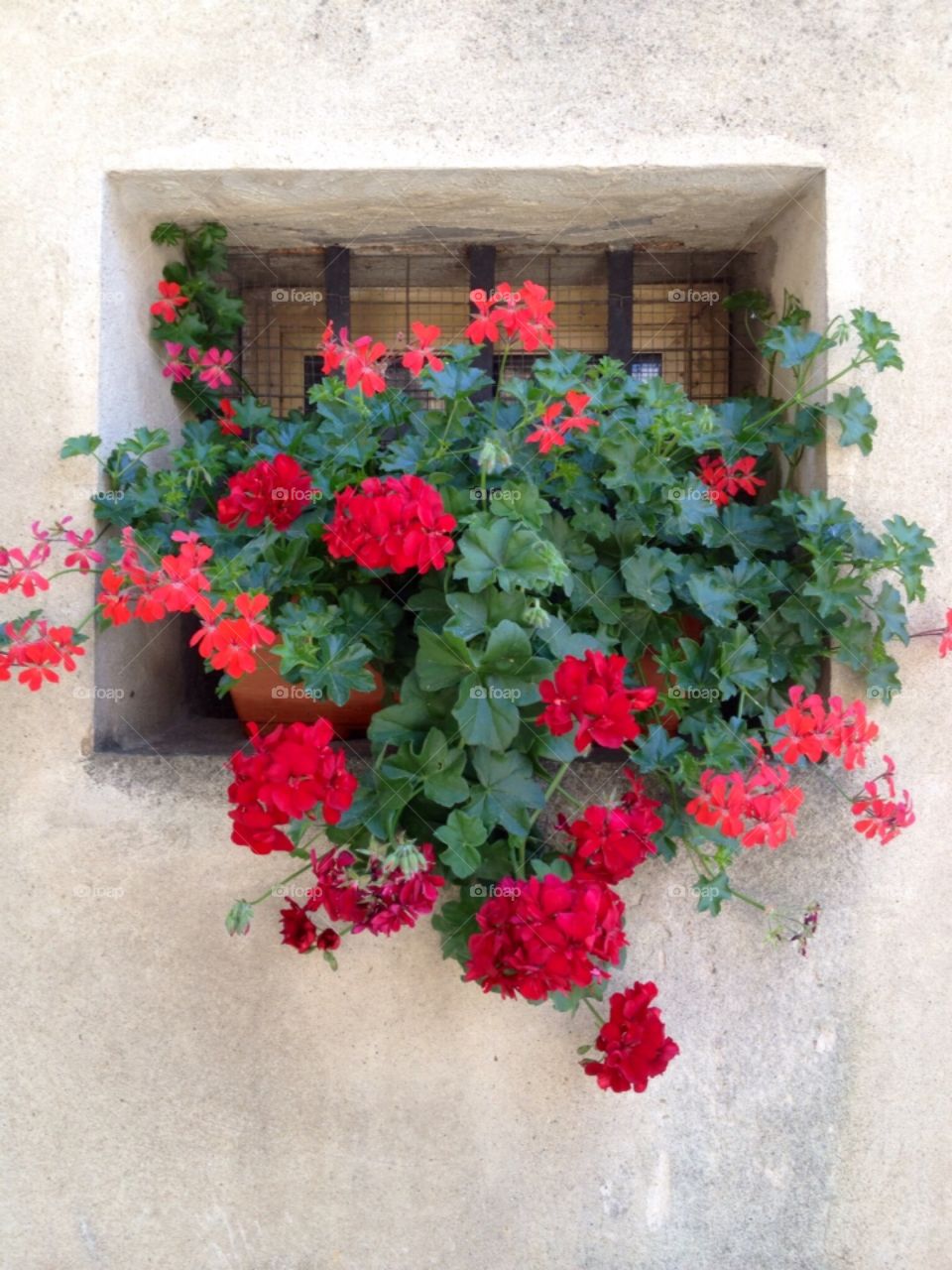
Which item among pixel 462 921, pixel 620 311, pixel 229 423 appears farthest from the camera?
pixel 620 311

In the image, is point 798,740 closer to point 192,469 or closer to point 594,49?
point 192,469

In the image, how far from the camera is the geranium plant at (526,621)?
1631 mm

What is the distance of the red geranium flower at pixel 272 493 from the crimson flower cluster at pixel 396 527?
0.18 metres

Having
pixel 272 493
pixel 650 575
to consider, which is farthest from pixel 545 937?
pixel 272 493

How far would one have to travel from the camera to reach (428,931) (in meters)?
2.03

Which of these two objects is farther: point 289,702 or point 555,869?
point 289,702

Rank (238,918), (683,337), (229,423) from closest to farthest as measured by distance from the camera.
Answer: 1. (238,918)
2. (229,423)
3. (683,337)

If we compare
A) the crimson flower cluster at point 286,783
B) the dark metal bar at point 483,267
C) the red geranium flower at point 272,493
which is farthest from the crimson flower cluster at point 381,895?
the dark metal bar at point 483,267

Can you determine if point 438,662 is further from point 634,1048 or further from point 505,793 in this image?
point 634,1048

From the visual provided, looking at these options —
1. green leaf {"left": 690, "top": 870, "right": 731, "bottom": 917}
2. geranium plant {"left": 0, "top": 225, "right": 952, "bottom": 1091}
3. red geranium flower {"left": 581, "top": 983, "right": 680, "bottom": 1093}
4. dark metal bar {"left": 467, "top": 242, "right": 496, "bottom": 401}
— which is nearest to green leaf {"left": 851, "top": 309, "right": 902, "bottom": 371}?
geranium plant {"left": 0, "top": 225, "right": 952, "bottom": 1091}

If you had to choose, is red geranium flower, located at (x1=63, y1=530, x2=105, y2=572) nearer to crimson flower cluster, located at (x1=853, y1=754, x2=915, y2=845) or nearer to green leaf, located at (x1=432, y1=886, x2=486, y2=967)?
green leaf, located at (x1=432, y1=886, x2=486, y2=967)

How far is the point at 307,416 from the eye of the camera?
7.39 feet

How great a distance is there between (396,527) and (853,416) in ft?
2.99

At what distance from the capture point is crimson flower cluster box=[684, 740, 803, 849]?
1.65 meters
